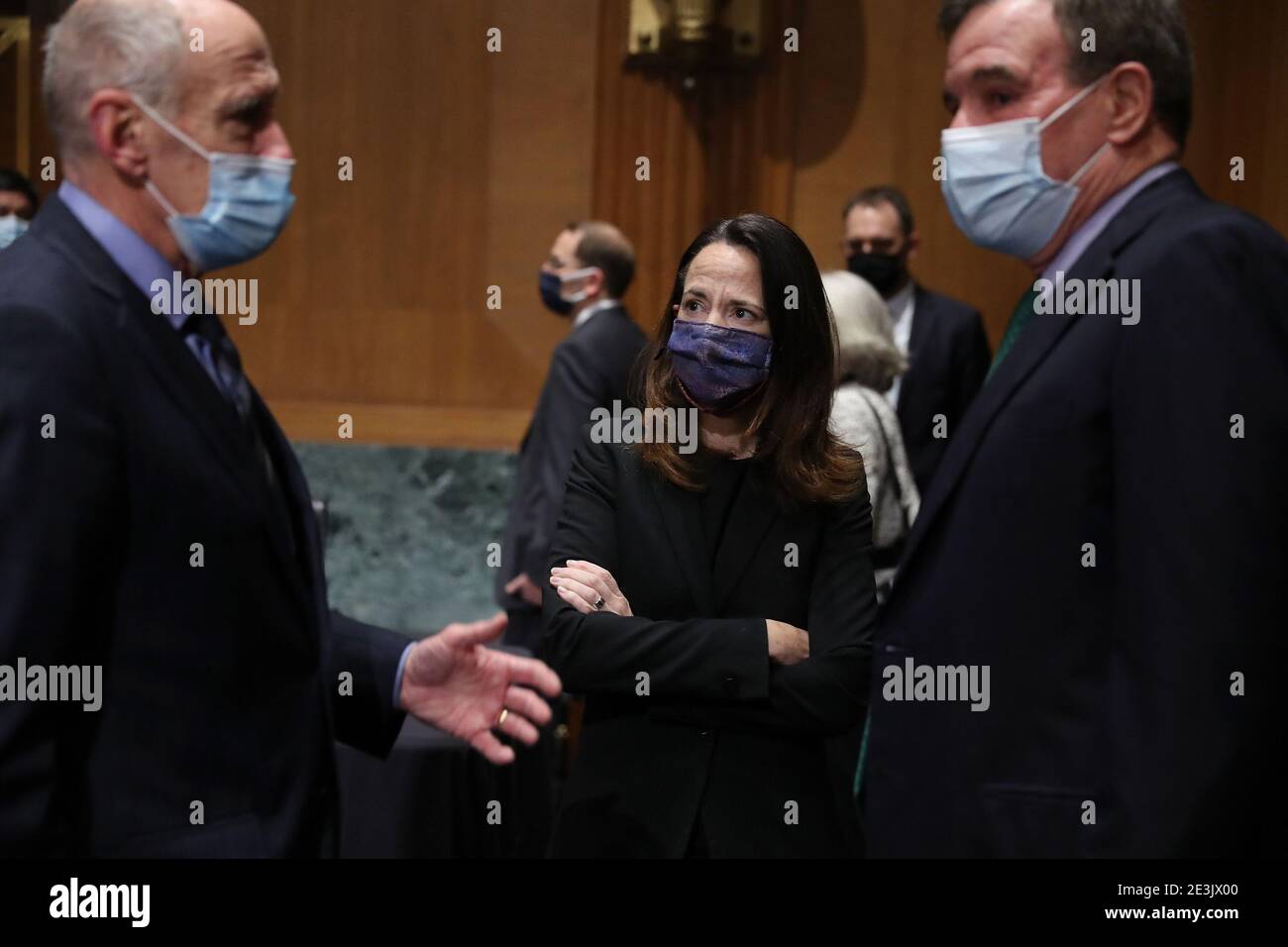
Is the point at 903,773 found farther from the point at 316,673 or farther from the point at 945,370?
the point at 945,370

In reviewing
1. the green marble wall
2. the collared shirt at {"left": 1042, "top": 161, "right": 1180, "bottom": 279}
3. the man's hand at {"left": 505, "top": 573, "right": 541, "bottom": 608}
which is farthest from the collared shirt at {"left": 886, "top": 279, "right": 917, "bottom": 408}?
the collared shirt at {"left": 1042, "top": 161, "right": 1180, "bottom": 279}

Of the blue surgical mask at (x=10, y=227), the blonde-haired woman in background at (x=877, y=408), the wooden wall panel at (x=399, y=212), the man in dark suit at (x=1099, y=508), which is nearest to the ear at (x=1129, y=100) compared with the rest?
the man in dark suit at (x=1099, y=508)

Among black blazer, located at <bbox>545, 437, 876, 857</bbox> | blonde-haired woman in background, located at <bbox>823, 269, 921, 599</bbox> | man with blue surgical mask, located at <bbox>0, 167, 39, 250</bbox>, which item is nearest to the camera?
black blazer, located at <bbox>545, 437, 876, 857</bbox>

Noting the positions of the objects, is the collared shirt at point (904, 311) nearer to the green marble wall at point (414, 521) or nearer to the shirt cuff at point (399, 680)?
the green marble wall at point (414, 521)

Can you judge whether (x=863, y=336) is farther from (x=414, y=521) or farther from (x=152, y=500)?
(x=414, y=521)

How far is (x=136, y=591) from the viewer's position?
5.32 feet

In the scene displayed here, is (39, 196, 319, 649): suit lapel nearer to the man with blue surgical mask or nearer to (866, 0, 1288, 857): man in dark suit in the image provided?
(866, 0, 1288, 857): man in dark suit

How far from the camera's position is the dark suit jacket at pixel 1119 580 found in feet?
5.24

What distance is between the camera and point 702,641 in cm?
211

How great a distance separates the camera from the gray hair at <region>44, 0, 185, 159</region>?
172cm

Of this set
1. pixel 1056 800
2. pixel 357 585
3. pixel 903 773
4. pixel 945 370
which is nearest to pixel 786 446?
pixel 903 773

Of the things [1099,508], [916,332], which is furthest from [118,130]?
[916,332]

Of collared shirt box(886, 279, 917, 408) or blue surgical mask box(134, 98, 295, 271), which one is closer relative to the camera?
blue surgical mask box(134, 98, 295, 271)
